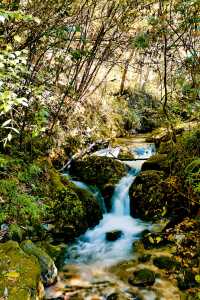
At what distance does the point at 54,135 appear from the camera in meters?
8.43

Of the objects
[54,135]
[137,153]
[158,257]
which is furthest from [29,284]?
[137,153]

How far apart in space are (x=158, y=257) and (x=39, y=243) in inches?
77.7

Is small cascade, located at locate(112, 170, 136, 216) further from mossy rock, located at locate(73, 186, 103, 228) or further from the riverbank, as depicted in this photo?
mossy rock, located at locate(73, 186, 103, 228)

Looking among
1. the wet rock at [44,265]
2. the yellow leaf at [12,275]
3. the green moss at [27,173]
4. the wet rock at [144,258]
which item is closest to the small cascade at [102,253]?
the wet rock at [44,265]

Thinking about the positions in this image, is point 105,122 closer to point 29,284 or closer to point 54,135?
point 54,135

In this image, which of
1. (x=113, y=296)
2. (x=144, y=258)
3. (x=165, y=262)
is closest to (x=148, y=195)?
(x=144, y=258)

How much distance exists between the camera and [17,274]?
3893mm

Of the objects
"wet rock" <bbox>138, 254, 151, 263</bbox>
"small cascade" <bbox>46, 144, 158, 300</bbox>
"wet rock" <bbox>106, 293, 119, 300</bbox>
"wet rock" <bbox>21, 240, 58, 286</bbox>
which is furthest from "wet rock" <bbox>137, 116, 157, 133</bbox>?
"wet rock" <bbox>106, 293, 119, 300</bbox>

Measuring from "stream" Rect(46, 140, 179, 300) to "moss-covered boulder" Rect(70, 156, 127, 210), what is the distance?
0.50 feet

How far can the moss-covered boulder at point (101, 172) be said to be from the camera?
331 inches

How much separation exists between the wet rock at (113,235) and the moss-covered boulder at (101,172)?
1.10 metres

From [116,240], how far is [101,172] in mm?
2139

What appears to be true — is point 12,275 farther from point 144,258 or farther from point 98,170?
point 98,170

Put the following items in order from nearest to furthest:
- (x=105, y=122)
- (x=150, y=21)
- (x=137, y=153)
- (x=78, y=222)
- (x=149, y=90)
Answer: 1. (x=150, y=21)
2. (x=78, y=222)
3. (x=137, y=153)
4. (x=105, y=122)
5. (x=149, y=90)
